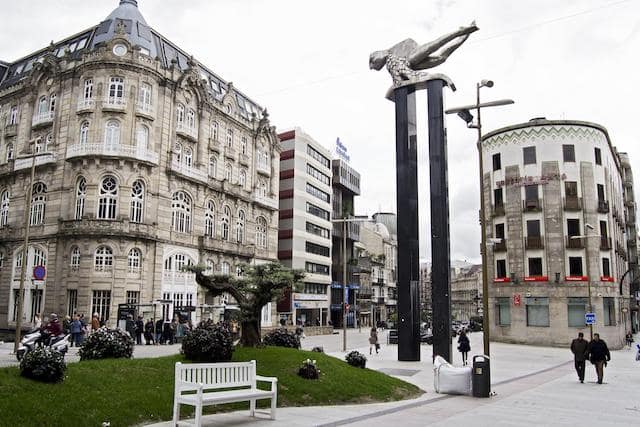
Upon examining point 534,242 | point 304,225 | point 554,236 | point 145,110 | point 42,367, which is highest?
point 145,110

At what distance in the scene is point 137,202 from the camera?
41.6 m

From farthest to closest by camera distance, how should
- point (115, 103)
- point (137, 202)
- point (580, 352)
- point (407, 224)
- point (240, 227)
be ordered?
point (240, 227)
point (137, 202)
point (115, 103)
point (407, 224)
point (580, 352)

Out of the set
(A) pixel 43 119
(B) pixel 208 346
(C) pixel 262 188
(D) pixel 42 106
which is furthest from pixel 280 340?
(C) pixel 262 188

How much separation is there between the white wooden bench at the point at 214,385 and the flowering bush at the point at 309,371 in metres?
2.26

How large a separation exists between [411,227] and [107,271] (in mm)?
23004

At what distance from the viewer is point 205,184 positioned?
4862 centimetres

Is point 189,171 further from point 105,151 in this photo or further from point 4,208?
point 4,208

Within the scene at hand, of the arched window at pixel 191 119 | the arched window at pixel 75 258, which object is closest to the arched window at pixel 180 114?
the arched window at pixel 191 119

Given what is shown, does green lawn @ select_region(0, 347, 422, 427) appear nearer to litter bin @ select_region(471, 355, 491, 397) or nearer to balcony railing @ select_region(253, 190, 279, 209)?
litter bin @ select_region(471, 355, 491, 397)

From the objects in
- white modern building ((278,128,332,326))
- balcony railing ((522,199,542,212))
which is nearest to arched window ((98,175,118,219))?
white modern building ((278,128,332,326))

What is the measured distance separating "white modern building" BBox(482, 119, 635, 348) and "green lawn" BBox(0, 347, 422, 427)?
3513 cm

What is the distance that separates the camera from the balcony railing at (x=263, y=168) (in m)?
58.6

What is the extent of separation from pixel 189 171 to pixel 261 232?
1401cm

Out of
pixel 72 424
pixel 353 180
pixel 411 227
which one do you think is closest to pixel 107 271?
pixel 411 227
